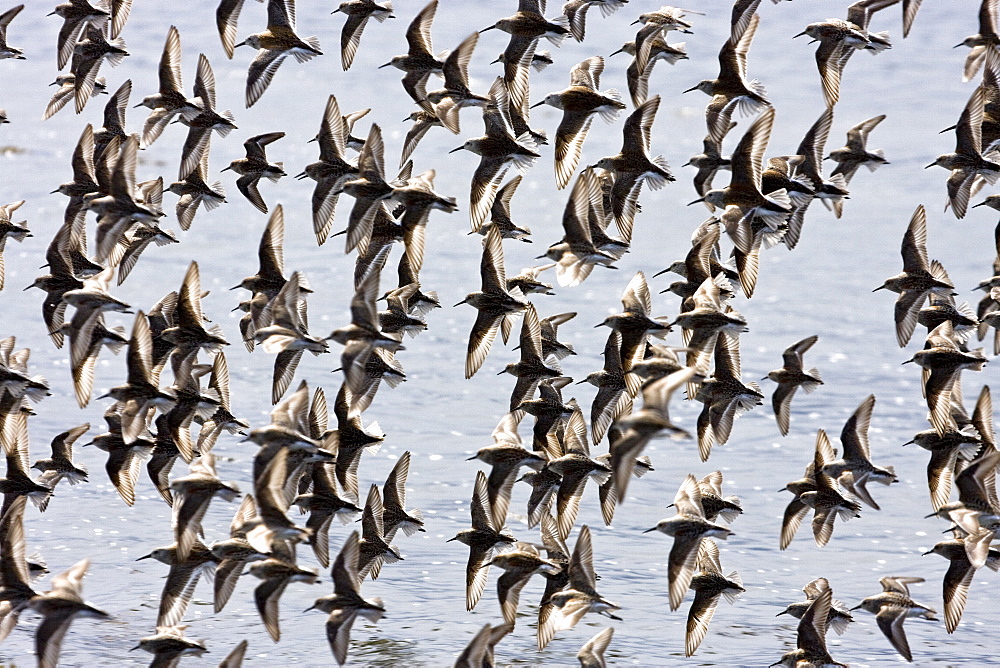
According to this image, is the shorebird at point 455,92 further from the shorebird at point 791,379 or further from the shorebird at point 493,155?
the shorebird at point 791,379

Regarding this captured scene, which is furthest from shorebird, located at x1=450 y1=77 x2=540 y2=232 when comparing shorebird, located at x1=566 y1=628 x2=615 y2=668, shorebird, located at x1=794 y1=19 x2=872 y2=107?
shorebird, located at x1=566 y1=628 x2=615 y2=668

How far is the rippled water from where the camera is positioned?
14891mm

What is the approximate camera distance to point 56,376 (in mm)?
22719

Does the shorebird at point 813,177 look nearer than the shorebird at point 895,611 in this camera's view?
No

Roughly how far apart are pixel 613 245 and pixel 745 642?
5.45 meters

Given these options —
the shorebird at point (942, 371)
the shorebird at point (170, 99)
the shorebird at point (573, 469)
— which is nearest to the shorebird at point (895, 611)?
the shorebird at point (942, 371)

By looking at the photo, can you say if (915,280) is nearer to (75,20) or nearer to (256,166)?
(256,166)

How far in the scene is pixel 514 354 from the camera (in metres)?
23.7

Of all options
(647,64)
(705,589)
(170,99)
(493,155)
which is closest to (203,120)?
(170,99)

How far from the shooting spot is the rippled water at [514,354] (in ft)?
48.9

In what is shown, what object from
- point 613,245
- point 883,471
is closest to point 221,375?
point 613,245

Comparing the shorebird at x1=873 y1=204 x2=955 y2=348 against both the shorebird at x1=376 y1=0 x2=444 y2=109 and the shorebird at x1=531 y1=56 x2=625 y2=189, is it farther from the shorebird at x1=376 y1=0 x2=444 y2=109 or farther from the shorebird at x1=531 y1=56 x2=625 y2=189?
the shorebird at x1=376 y1=0 x2=444 y2=109

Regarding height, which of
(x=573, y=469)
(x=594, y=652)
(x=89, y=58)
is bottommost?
(x=594, y=652)

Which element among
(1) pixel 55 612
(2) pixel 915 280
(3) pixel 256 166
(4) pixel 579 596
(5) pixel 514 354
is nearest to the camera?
(1) pixel 55 612
